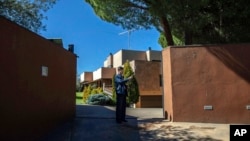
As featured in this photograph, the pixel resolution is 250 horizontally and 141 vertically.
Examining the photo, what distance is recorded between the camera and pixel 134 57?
40.1 m

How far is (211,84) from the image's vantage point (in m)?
11.9

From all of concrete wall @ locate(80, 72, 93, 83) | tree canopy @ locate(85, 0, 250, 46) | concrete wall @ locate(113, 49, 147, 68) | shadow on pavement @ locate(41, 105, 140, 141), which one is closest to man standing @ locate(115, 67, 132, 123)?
shadow on pavement @ locate(41, 105, 140, 141)

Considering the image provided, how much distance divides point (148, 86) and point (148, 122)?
13739 mm

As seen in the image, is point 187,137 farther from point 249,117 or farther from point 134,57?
point 134,57

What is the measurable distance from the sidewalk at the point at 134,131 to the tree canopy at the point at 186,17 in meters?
3.57

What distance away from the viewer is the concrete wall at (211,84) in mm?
11797

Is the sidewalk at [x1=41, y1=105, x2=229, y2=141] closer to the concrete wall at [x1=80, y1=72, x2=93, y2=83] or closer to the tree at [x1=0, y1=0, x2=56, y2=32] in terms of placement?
the tree at [x1=0, y1=0, x2=56, y2=32]

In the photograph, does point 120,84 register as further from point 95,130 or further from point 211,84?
point 211,84

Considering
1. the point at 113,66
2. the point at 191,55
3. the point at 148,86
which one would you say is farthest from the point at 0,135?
the point at 113,66

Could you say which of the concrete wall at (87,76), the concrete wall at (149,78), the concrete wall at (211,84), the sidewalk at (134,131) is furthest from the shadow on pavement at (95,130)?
the concrete wall at (87,76)

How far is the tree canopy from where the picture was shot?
1251 cm

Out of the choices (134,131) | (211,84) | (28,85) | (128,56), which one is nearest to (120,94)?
(134,131)

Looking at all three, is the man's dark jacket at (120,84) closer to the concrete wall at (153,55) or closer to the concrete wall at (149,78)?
the concrete wall at (149,78)

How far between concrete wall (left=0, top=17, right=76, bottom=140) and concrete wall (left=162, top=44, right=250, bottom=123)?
3537 millimetres
